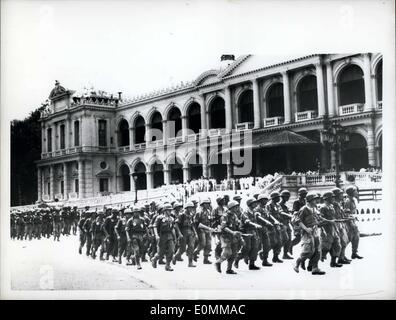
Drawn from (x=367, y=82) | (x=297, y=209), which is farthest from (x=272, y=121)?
(x=297, y=209)

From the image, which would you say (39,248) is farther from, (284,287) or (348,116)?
(348,116)

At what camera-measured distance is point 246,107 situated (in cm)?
1303

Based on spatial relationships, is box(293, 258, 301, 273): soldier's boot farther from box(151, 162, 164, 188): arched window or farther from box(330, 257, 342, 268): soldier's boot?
box(151, 162, 164, 188): arched window

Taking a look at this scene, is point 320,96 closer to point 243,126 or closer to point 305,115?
point 305,115

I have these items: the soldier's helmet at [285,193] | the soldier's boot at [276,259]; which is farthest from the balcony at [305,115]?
the soldier's boot at [276,259]

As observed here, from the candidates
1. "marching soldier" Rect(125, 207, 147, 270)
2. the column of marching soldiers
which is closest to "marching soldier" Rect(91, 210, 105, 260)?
the column of marching soldiers

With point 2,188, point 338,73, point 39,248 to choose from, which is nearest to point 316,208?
point 338,73

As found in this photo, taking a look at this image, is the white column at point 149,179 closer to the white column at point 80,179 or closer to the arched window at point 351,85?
the white column at point 80,179

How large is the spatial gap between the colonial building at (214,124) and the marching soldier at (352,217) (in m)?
0.60

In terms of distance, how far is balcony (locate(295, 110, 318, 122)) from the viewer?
12.3 meters

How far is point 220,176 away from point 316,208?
244cm

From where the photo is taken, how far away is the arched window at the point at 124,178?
13.4 m

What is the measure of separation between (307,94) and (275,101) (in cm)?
88

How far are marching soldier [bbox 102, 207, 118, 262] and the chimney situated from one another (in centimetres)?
435
